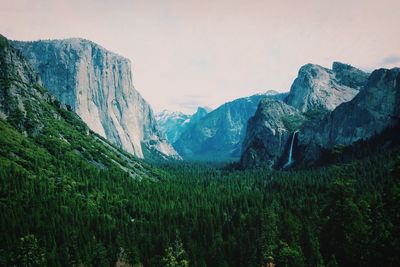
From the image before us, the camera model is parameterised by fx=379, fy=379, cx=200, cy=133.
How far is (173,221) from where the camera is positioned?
13188 cm

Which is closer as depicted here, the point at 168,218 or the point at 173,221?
the point at 173,221

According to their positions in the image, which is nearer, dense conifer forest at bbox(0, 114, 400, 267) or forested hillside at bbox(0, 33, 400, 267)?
dense conifer forest at bbox(0, 114, 400, 267)

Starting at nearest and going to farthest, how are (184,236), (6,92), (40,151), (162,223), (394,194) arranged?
(394,194)
(184,236)
(162,223)
(40,151)
(6,92)

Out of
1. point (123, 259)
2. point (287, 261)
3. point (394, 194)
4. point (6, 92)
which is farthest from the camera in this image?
point (6, 92)

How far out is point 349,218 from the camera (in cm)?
8788

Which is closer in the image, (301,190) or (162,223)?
(162,223)

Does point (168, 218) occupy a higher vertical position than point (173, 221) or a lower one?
higher

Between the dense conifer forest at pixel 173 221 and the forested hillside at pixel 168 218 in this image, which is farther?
the forested hillside at pixel 168 218

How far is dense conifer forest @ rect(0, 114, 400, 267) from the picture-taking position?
285 ft

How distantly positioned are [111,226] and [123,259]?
18.2 m

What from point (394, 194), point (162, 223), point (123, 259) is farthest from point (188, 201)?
point (394, 194)

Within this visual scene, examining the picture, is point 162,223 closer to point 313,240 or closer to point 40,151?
point 313,240

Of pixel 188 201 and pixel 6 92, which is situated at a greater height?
pixel 6 92

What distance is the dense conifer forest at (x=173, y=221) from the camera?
86.8m
